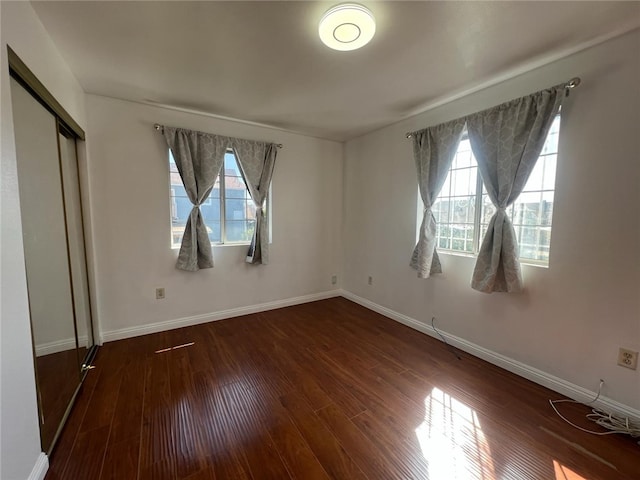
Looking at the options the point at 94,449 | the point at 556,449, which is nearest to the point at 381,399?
the point at 556,449

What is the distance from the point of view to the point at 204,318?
322 cm

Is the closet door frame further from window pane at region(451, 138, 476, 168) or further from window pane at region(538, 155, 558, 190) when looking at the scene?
window pane at region(538, 155, 558, 190)

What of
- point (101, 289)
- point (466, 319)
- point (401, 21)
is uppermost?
point (401, 21)

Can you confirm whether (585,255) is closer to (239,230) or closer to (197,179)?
(239,230)

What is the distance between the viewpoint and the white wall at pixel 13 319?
1084mm

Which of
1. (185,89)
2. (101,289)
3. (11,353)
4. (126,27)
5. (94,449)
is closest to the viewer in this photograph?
(11,353)

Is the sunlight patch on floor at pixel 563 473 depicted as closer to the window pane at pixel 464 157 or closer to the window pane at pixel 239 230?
the window pane at pixel 464 157

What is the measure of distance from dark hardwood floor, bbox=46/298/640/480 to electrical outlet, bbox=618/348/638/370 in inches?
15.7

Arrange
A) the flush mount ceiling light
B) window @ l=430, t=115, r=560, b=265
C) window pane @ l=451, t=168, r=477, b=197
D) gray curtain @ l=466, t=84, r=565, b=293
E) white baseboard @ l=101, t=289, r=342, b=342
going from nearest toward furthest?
the flush mount ceiling light
gray curtain @ l=466, t=84, r=565, b=293
window @ l=430, t=115, r=560, b=265
window pane @ l=451, t=168, r=477, b=197
white baseboard @ l=101, t=289, r=342, b=342

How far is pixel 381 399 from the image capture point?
193 cm

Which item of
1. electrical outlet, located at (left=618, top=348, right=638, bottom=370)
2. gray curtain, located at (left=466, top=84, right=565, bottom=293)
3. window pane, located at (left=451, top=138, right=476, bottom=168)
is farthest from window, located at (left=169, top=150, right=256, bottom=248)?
electrical outlet, located at (left=618, top=348, right=638, bottom=370)

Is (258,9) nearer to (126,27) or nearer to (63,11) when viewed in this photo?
(126,27)

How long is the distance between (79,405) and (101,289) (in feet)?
3.87

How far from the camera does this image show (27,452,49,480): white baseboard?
1249 mm
